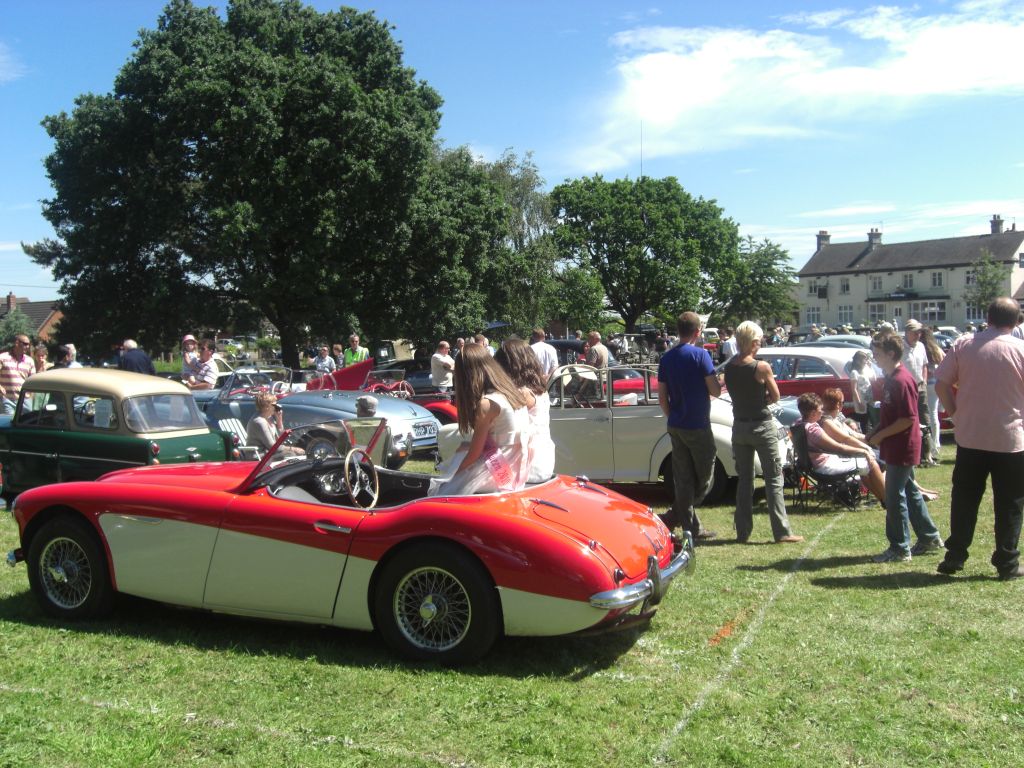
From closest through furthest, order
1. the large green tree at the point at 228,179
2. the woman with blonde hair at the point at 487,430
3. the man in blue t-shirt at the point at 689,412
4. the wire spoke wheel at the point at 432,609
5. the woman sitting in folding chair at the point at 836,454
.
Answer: the wire spoke wheel at the point at 432,609 < the woman with blonde hair at the point at 487,430 < the man in blue t-shirt at the point at 689,412 < the woman sitting in folding chair at the point at 836,454 < the large green tree at the point at 228,179

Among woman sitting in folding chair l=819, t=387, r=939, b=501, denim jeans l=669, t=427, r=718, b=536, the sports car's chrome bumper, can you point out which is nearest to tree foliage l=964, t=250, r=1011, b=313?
woman sitting in folding chair l=819, t=387, r=939, b=501

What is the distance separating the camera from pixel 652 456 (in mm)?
9555

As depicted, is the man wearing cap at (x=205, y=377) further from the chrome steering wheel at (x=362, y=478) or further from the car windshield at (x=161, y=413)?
the chrome steering wheel at (x=362, y=478)

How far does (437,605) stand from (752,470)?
12.6 feet

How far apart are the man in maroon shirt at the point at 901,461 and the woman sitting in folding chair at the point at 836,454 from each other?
1884mm

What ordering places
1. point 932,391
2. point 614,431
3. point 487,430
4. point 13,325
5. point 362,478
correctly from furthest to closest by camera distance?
point 13,325
point 932,391
point 614,431
point 362,478
point 487,430

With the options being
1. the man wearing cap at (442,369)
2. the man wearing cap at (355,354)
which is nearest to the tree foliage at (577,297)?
the man wearing cap at (355,354)

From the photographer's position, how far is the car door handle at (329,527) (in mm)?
4762

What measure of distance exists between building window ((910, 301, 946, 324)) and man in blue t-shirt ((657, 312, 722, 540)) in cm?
9097

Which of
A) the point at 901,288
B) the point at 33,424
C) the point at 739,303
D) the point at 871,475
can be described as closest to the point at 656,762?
the point at 871,475

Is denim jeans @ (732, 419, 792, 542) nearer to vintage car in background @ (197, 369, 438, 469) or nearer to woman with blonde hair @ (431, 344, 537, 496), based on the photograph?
woman with blonde hair @ (431, 344, 537, 496)

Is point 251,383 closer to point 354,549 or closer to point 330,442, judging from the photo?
point 330,442

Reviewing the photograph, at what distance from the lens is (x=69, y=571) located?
5.41 meters

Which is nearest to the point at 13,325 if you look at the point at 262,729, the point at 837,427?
the point at 837,427
